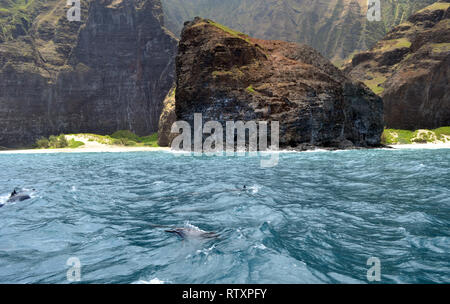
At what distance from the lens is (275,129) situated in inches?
1556

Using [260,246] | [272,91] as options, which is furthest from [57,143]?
[260,246]

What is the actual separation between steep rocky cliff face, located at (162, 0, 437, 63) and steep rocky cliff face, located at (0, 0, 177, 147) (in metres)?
55.3

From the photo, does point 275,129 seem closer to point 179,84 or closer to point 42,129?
point 179,84

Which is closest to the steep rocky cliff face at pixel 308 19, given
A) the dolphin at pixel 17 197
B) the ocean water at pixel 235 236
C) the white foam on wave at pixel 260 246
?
the dolphin at pixel 17 197

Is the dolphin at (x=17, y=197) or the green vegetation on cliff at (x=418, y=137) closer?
the dolphin at (x=17, y=197)

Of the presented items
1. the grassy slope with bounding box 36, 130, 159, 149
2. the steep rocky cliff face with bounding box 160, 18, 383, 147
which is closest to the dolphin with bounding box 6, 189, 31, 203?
the steep rocky cliff face with bounding box 160, 18, 383, 147

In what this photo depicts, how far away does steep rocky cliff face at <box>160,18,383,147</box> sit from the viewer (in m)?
40.7

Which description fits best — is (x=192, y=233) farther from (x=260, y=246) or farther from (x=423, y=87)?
(x=423, y=87)

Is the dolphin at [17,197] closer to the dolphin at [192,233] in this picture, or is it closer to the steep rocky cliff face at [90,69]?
the dolphin at [192,233]

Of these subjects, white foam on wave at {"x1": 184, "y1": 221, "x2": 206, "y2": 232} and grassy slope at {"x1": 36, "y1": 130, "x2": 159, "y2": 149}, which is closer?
white foam on wave at {"x1": 184, "y1": 221, "x2": 206, "y2": 232}

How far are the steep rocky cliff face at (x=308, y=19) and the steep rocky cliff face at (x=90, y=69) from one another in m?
55.3

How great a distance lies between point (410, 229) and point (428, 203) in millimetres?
2864

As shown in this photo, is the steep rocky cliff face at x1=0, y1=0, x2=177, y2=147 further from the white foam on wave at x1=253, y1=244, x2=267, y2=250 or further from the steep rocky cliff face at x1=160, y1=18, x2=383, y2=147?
the white foam on wave at x1=253, y1=244, x2=267, y2=250

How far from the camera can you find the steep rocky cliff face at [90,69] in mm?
72250
